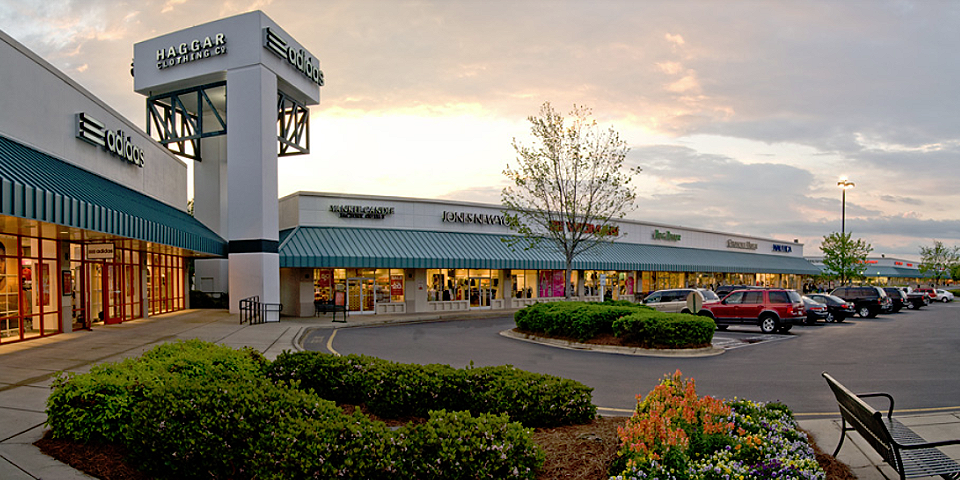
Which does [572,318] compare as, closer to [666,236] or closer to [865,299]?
[865,299]

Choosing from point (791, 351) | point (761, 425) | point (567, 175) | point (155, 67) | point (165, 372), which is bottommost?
point (791, 351)

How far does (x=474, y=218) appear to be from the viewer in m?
38.8

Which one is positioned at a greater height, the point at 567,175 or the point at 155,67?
the point at 155,67

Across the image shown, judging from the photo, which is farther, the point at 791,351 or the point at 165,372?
the point at 791,351

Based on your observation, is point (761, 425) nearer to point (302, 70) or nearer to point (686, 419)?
point (686, 419)

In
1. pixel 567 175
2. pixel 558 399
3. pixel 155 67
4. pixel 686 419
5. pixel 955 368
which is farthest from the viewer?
pixel 155 67

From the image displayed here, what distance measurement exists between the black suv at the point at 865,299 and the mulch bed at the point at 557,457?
31667mm

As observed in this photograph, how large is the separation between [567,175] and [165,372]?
810 inches

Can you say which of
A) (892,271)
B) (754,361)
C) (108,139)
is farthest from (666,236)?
(892,271)

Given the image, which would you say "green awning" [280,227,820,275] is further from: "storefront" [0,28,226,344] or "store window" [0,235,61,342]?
"store window" [0,235,61,342]

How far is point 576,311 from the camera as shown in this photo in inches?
756

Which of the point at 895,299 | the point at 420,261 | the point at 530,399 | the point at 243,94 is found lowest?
the point at 895,299

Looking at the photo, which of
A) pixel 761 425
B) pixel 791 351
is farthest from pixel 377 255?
pixel 761 425

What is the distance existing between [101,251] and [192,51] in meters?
14.2
